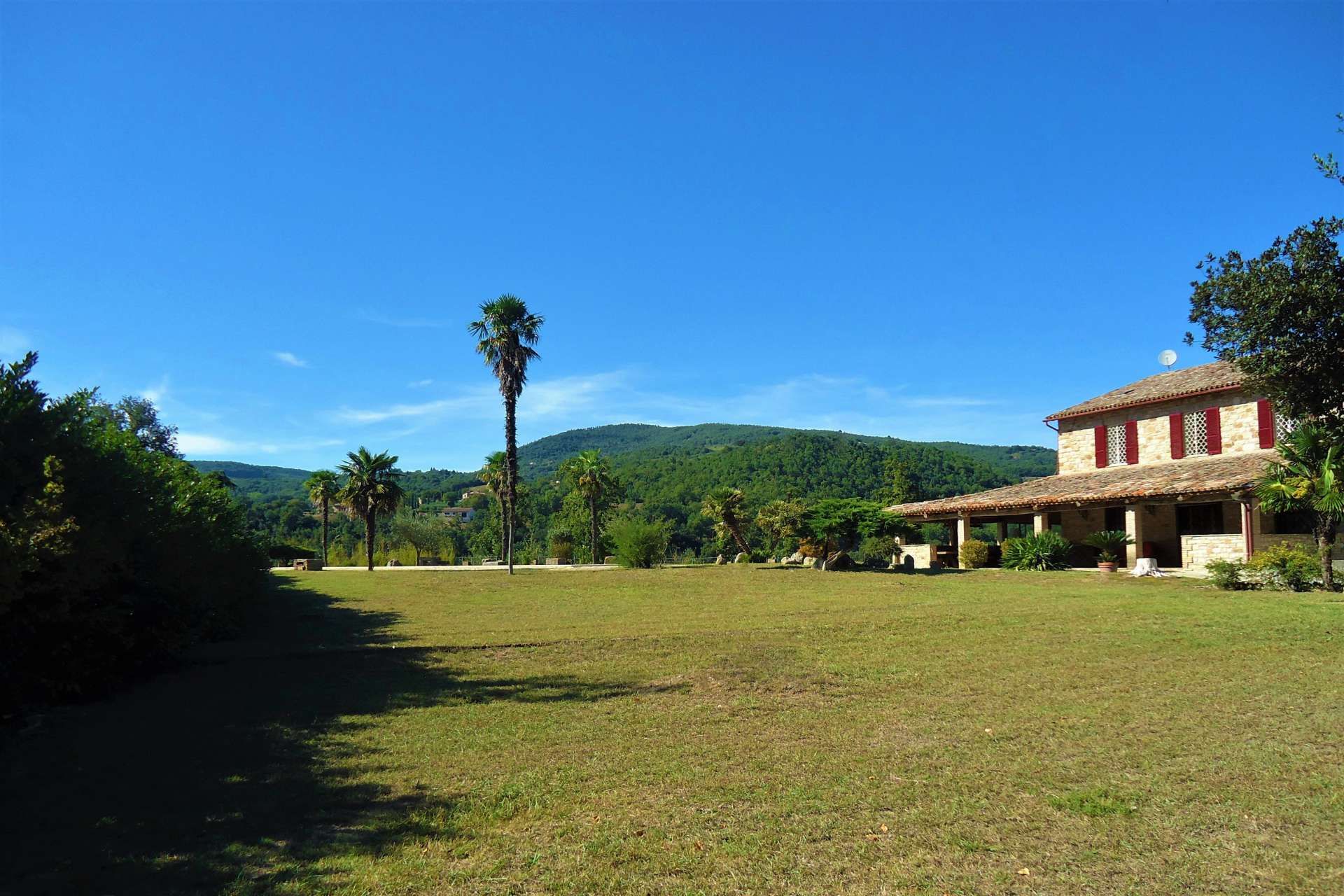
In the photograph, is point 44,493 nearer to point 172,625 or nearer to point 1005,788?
point 172,625

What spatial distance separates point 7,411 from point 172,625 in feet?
12.2

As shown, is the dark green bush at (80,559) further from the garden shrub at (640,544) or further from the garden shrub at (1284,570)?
the garden shrub at (640,544)

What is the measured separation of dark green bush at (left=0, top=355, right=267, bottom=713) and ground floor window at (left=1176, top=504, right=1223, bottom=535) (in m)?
29.7

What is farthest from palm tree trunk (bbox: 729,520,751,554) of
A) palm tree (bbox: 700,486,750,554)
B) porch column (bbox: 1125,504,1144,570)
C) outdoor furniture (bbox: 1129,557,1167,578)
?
outdoor furniture (bbox: 1129,557,1167,578)

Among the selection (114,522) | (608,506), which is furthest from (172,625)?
(608,506)

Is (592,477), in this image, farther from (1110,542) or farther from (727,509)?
(1110,542)

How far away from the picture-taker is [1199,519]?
29.2 metres

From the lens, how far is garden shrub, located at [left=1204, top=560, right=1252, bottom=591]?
19156 mm

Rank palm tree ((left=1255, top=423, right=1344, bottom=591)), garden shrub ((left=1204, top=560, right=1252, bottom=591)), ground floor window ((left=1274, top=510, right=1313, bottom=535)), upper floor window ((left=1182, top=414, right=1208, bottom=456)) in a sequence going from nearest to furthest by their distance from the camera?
palm tree ((left=1255, top=423, right=1344, bottom=591)) < garden shrub ((left=1204, top=560, right=1252, bottom=591)) < ground floor window ((left=1274, top=510, right=1313, bottom=535)) < upper floor window ((left=1182, top=414, right=1208, bottom=456))

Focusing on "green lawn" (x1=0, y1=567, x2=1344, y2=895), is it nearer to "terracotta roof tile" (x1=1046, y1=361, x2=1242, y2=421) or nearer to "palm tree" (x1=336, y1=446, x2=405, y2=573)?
"terracotta roof tile" (x1=1046, y1=361, x2=1242, y2=421)

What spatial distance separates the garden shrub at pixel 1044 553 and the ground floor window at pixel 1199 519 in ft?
16.0

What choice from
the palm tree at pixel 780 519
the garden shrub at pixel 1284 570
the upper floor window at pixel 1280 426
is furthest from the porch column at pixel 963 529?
the garden shrub at pixel 1284 570

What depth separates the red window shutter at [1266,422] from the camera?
25734 millimetres

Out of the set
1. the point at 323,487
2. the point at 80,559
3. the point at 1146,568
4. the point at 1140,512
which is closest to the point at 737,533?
the point at 1140,512
